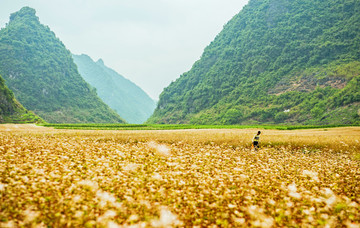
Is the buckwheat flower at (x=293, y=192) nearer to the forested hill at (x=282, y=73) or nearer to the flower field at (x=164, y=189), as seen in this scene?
the flower field at (x=164, y=189)

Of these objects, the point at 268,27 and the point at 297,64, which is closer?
the point at 297,64

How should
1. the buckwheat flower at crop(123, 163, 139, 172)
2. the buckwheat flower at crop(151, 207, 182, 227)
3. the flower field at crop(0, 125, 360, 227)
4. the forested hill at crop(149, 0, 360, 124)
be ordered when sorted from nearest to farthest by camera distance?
the buckwheat flower at crop(151, 207, 182, 227)
the flower field at crop(0, 125, 360, 227)
the buckwheat flower at crop(123, 163, 139, 172)
the forested hill at crop(149, 0, 360, 124)

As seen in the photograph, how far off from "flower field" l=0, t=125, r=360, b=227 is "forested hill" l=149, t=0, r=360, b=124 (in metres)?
78.8

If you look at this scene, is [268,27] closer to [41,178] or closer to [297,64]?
[297,64]

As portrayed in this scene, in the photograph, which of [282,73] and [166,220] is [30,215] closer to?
[166,220]

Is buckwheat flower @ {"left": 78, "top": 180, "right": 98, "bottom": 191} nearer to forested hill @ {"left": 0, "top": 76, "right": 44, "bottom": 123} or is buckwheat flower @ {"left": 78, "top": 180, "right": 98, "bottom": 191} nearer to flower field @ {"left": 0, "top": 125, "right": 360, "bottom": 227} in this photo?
flower field @ {"left": 0, "top": 125, "right": 360, "bottom": 227}

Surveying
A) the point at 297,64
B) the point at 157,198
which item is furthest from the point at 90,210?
the point at 297,64

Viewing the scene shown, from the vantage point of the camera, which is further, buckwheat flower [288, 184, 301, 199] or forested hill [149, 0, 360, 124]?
forested hill [149, 0, 360, 124]

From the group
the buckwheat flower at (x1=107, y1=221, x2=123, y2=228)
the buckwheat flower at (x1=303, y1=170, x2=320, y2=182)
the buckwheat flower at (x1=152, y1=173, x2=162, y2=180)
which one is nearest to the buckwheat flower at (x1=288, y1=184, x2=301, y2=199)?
the buckwheat flower at (x1=303, y1=170, x2=320, y2=182)

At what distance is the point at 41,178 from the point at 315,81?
4945 inches

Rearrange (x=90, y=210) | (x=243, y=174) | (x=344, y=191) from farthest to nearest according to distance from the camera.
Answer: (x=243, y=174) → (x=344, y=191) → (x=90, y=210)

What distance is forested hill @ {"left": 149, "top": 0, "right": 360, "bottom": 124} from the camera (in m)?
98.7

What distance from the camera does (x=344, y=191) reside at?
437 inches

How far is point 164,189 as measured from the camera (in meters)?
9.74
